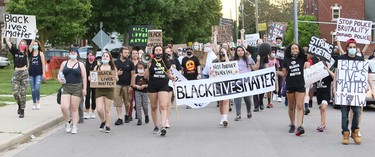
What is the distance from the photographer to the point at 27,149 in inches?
393

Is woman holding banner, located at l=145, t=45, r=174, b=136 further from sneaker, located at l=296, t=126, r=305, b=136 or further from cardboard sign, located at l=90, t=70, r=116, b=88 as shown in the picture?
sneaker, located at l=296, t=126, r=305, b=136

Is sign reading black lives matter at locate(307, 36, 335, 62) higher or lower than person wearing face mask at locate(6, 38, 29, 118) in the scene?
higher

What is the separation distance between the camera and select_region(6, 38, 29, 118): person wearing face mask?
13547 mm

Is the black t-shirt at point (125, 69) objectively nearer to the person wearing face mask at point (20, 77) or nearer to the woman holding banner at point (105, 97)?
the woman holding banner at point (105, 97)

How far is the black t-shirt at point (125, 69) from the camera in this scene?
13.1 metres

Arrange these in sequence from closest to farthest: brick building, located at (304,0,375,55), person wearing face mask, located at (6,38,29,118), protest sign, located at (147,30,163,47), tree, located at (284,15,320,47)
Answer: person wearing face mask, located at (6,38,29,118), protest sign, located at (147,30,163,47), brick building, located at (304,0,375,55), tree, located at (284,15,320,47)

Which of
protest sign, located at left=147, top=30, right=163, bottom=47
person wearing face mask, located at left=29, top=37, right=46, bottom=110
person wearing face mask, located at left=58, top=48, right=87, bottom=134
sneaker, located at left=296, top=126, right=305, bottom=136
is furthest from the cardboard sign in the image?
protest sign, located at left=147, top=30, right=163, bottom=47

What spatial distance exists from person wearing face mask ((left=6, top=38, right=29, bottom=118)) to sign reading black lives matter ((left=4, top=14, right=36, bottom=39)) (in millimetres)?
1155

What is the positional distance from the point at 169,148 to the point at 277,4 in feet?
289

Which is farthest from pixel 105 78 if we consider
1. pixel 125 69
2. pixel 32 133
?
pixel 32 133

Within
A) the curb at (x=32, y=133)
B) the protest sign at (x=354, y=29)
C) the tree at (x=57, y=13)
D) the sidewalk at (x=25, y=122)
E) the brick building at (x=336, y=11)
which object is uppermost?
the brick building at (x=336, y=11)

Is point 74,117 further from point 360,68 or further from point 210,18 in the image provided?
point 210,18

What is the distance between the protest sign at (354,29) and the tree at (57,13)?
20.4 m

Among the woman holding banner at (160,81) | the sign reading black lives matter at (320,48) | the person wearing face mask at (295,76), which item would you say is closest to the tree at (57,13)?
the woman holding banner at (160,81)
